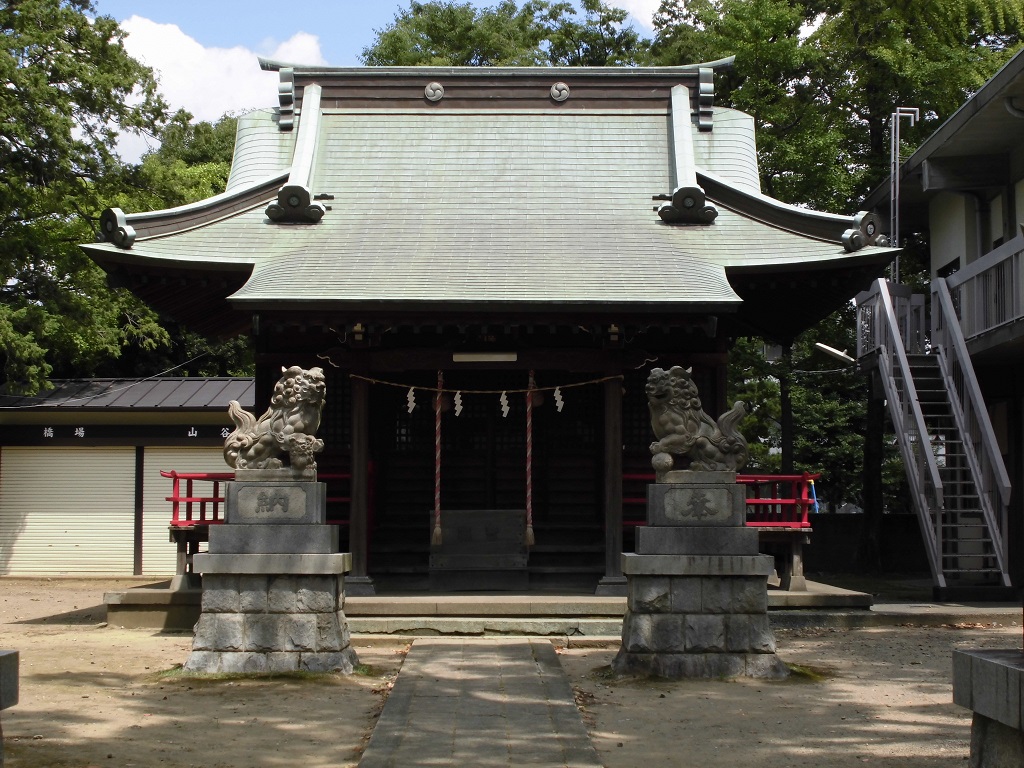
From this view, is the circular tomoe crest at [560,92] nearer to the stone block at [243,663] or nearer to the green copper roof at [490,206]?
the green copper roof at [490,206]

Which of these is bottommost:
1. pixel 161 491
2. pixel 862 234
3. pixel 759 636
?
pixel 759 636

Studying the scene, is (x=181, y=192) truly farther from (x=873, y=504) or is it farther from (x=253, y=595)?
(x=873, y=504)

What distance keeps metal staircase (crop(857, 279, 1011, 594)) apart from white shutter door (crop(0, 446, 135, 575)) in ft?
44.7

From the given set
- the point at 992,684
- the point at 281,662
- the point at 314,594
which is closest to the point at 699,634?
the point at 314,594

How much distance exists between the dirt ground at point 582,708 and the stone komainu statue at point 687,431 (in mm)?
1883

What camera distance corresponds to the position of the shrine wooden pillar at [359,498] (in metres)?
13.4

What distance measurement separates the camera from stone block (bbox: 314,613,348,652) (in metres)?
9.91

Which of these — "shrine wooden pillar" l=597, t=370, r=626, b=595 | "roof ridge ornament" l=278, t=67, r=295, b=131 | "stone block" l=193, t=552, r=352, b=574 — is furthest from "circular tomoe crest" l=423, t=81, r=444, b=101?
"stone block" l=193, t=552, r=352, b=574

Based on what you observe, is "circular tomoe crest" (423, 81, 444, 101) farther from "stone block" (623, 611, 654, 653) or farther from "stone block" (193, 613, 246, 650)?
"stone block" (623, 611, 654, 653)

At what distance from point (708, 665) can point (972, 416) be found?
10032 mm

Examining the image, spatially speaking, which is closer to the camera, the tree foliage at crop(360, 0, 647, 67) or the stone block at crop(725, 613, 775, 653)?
the stone block at crop(725, 613, 775, 653)

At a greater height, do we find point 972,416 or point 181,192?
point 181,192

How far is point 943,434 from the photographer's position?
62.2 ft

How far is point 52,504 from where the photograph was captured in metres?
21.2
